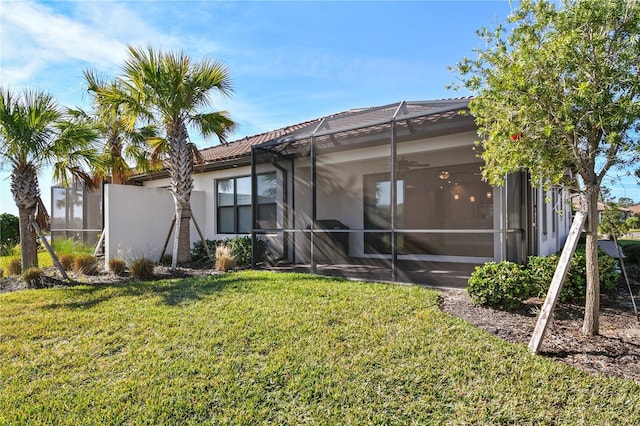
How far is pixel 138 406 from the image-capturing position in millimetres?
2984

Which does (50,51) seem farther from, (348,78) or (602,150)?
(602,150)

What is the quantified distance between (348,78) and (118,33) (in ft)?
19.2

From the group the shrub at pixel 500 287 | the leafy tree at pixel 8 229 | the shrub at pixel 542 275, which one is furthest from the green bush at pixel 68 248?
the shrub at pixel 542 275

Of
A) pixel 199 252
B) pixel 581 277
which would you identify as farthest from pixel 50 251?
pixel 581 277

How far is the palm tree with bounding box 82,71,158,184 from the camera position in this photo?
364 inches

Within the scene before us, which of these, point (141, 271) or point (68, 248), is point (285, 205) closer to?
point (141, 271)

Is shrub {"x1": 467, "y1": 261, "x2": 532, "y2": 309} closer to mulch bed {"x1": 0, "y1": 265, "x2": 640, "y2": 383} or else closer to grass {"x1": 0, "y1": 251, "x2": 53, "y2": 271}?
mulch bed {"x1": 0, "y1": 265, "x2": 640, "y2": 383}

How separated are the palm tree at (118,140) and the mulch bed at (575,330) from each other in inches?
350

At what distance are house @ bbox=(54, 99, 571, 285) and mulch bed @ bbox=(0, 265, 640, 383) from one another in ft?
5.89

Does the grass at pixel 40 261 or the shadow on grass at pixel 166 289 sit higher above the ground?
the grass at pixel 40 261

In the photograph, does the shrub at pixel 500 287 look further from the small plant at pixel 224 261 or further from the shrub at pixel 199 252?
the shrub at pixel 199 252

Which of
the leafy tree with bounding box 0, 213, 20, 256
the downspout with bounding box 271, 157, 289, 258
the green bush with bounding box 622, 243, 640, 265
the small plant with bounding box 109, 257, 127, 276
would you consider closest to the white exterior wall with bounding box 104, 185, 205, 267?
the small plant with bounding box 109, 257, 127, 276

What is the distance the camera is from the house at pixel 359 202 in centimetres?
811

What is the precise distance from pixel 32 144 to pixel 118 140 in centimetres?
442
